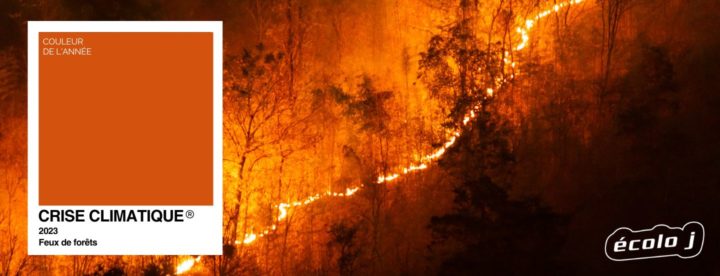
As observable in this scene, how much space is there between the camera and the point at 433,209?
446 cm

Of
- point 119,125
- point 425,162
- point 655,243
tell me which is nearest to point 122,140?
point 119,125

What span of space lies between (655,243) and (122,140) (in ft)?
12.8

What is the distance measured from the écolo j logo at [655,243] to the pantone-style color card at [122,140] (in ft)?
9.73

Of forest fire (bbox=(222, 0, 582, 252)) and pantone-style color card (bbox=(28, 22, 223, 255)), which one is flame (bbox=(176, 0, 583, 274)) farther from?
pantone-style color card (bbox=(28, 22, 223, 255))

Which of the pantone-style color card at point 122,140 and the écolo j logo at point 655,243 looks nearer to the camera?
the pantone-style color card at point 122,140

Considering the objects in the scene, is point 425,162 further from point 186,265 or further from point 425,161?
point 186,265

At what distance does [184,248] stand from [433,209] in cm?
181

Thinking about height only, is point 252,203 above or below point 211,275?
above

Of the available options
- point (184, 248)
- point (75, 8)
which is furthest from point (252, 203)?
point (75, 8)

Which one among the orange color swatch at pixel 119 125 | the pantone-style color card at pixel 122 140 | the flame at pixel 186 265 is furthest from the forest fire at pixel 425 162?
the orange color swatch at pixel 119 125

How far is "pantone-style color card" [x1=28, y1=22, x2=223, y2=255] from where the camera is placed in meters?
4.07

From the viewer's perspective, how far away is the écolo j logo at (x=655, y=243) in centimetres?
443

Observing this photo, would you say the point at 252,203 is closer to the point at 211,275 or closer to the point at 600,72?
the point at 211,275

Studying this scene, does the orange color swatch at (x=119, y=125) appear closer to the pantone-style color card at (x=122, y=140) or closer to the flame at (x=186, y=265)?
the pantone-style color card at (x=122, y=140)
